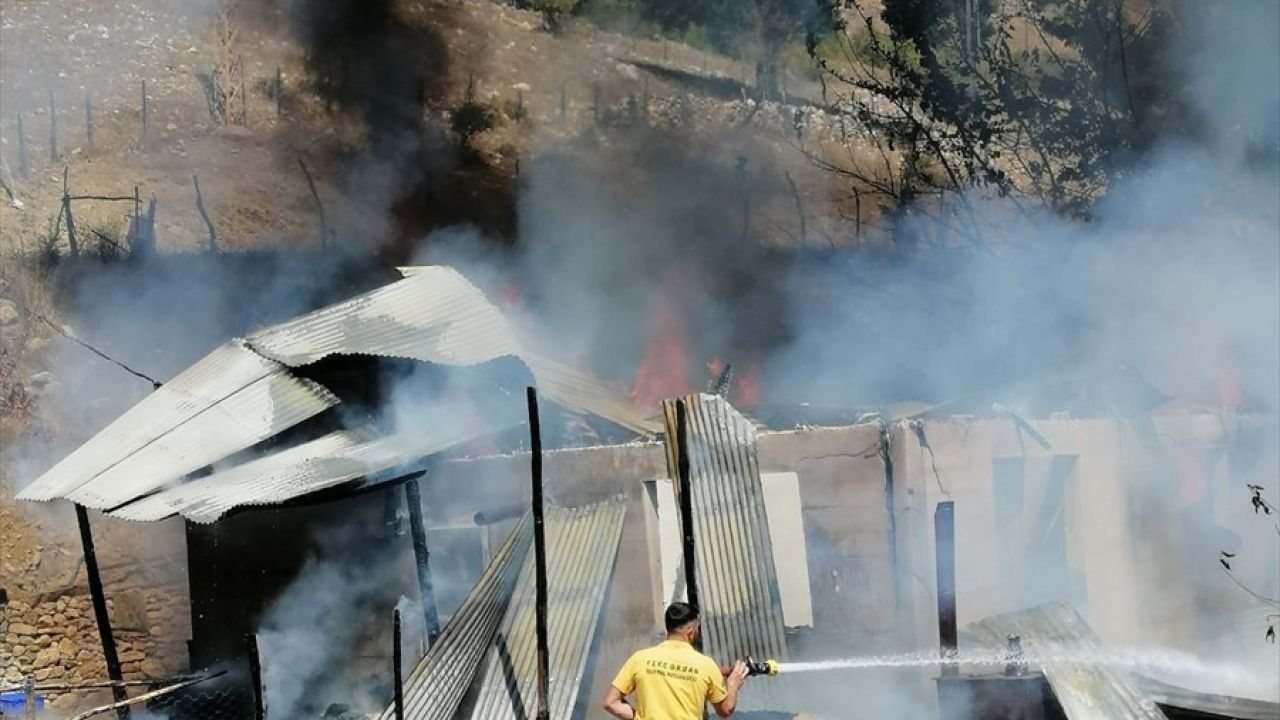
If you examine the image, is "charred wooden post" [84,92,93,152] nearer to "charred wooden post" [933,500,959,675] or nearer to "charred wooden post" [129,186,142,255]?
"charred wooden post" [129,186,142,255]

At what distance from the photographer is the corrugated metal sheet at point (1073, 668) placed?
296 inches

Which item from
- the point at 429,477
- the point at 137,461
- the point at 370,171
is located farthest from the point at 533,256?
the point at 137,461

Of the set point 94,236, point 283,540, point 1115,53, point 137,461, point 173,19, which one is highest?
point 173,19

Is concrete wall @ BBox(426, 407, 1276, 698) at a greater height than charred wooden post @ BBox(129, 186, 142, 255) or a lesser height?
lesser

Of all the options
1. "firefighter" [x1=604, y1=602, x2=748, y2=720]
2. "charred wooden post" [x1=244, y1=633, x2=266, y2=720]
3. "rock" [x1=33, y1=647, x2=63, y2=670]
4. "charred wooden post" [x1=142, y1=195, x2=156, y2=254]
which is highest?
"charred wooden post" [x1=142, y1=195, x2=156, y2=254]

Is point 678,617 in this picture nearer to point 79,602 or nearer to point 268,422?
point 268,422

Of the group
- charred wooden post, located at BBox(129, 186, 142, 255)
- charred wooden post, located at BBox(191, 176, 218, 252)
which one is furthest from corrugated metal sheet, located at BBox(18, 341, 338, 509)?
charred wooden post, located at BBox(191, 176, 218, 252)

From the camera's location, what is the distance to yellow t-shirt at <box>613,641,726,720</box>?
17.4 feet

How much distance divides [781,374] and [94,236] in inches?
367

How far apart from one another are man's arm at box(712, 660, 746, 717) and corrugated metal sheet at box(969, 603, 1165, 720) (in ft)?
9.49

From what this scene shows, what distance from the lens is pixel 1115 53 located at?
53.3 ft

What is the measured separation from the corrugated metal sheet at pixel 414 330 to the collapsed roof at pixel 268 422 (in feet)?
0.04

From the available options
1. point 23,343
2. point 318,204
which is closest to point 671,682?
point 23,343

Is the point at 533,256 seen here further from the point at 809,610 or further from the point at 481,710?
the point at 481,710
